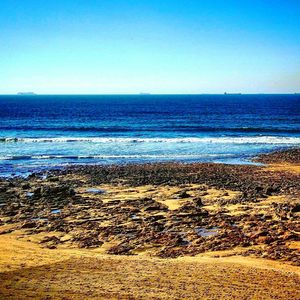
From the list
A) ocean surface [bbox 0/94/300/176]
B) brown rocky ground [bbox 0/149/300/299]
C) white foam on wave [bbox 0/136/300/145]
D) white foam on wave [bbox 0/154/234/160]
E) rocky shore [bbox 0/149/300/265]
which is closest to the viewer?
brown rocky ground [bbox 0/149/300/299]

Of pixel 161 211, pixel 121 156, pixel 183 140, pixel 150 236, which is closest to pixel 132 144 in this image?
pixel 183 140

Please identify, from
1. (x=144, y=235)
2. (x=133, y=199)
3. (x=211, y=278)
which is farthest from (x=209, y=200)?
(x=211, y=278)

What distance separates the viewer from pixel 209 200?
21.2 meters

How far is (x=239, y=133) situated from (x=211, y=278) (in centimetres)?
5021

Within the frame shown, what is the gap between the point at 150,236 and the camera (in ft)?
50.5

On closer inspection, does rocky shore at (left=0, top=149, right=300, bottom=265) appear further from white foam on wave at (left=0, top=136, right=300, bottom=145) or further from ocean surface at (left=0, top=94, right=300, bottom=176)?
white foam on wave at (left=0, top=136, right=300, bottom=145)

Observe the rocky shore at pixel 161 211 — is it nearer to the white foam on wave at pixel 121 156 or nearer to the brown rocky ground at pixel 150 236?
the brown rocky ground at pixel 150 236

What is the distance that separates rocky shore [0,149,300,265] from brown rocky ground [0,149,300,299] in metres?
0.05

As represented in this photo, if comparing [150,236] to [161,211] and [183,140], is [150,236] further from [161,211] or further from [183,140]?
[183,140]

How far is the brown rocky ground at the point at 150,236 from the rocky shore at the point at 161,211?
5 centimetres

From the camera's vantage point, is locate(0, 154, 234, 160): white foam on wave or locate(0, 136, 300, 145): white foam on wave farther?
locate(0, 136, 300, 145): white foam on wave

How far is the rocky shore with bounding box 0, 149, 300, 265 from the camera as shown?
1458 centimetres

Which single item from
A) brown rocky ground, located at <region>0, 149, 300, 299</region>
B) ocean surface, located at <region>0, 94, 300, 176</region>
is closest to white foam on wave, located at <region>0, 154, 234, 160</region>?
ocean surface, located at <region>0, 94, 300, 176</region>

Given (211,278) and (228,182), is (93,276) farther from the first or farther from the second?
(228,182)
